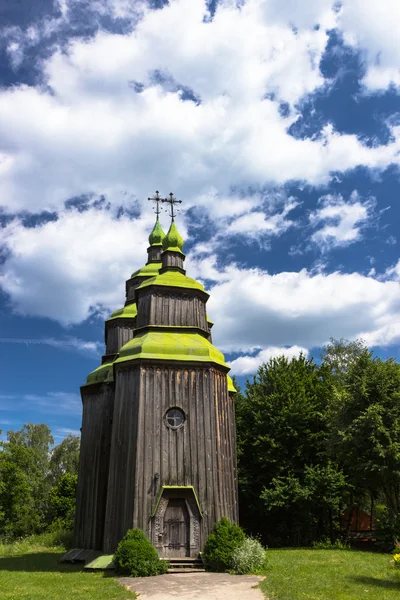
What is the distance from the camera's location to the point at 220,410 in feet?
Answer: 66.5

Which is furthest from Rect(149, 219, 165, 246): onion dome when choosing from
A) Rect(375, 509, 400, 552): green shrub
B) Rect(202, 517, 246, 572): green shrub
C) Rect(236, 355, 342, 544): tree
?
Rect(375, 509, 400, 552): green shrub

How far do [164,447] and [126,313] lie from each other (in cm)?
1294

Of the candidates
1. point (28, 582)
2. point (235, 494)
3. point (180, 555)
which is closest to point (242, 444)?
point (235, 494)

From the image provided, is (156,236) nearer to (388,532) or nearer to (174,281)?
(174,281)

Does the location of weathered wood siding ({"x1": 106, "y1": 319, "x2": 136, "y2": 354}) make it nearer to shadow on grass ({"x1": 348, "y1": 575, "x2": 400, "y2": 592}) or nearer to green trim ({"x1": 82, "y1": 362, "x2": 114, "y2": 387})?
green trim ({"x1": 82, "y1": 362, "x2": 114, "y2": 387})

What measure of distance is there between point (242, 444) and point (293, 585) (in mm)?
18357

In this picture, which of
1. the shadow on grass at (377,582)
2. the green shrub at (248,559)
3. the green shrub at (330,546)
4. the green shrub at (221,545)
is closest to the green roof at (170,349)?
the green shrub at (221,545)

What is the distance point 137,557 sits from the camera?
53.3ft

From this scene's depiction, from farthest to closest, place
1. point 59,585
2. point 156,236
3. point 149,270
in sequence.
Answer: point 156,236 < point 149,270 < point 59,585

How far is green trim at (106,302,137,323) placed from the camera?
30062mm

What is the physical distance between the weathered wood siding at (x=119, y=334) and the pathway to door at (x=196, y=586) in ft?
50.2

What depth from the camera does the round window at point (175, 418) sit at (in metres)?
19.2

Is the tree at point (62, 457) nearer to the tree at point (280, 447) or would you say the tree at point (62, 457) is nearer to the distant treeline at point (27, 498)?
the distant treeline at point (27, 498)

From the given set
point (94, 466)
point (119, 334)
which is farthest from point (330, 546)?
point (119, 334)
